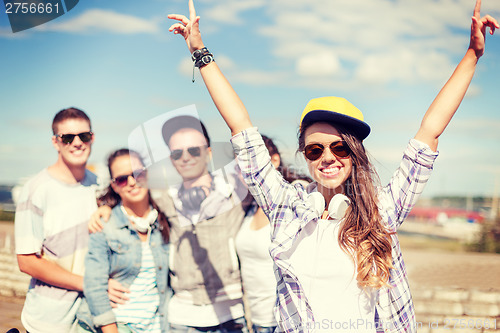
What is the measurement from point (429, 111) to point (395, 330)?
3.28 ft

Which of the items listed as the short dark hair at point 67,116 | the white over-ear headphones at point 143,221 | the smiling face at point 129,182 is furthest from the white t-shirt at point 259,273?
the short dark hair at point 67,116

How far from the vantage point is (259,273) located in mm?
2959

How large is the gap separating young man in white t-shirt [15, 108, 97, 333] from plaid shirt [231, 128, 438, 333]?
1.65 meters

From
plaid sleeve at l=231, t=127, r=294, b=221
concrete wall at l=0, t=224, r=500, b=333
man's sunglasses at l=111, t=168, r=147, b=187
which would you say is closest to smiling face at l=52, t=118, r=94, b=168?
man's sunglasses at l=111, t=168, r=147, b=187

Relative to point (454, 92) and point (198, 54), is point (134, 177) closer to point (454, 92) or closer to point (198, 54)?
point (198, 54)

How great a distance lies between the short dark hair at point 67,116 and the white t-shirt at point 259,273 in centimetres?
154

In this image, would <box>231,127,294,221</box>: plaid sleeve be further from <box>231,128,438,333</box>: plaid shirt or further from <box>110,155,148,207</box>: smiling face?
<box>110,155,148,207</box>: smiling face

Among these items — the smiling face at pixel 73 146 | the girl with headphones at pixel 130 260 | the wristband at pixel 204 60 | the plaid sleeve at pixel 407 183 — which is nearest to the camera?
the plaid sleeve at pixel 407 183

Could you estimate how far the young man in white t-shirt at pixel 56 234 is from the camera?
2.81 meters

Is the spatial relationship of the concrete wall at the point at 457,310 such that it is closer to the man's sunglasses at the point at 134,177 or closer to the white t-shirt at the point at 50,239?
the man's sunglasses at the point at 134,177

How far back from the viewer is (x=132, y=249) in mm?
2904


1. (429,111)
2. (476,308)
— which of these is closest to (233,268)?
(429,111)

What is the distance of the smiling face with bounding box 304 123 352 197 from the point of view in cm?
196

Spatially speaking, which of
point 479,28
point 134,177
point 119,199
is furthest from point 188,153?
point 479,28
